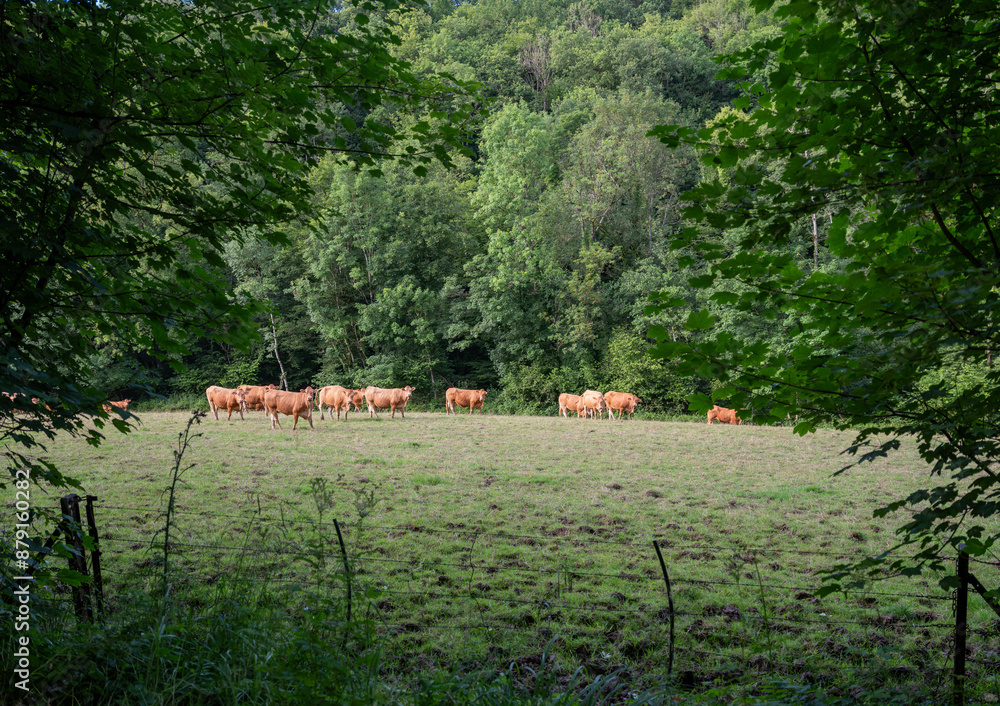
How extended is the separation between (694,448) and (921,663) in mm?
10656

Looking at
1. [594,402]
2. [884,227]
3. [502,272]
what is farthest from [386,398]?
[884,227]

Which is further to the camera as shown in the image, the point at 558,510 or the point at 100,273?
the point at 558,510

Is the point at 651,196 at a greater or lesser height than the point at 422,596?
greater

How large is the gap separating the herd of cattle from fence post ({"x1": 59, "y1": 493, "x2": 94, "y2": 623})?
13510 millimetres

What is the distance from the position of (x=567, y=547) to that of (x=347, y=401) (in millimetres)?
14740

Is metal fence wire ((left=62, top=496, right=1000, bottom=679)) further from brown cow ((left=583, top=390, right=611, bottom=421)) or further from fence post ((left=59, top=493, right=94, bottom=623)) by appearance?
brown cow ((left=583, top=390, right=611, bottom=421))

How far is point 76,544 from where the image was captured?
328 cm

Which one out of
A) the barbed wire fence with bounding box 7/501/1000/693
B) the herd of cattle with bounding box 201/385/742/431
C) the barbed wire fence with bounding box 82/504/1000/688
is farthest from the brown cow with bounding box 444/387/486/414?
the barbed wire fence with bounding box 82/504/1000/688

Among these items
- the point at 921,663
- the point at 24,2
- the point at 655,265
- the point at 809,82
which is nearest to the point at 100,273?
the point at 24,2

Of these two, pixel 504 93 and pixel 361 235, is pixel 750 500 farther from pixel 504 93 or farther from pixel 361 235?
pixel 504 93

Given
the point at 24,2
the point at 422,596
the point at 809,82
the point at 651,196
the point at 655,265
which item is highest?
the point at 651,196

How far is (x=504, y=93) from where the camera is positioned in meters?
44.5

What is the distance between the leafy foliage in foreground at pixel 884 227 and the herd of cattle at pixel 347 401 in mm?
13987

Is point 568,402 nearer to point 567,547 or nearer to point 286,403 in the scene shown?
point 286,403
